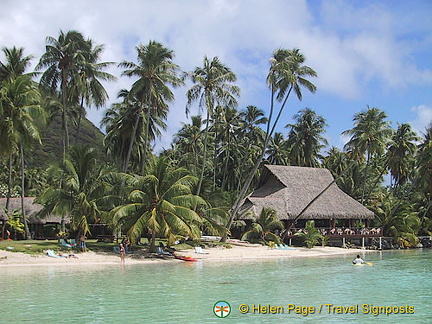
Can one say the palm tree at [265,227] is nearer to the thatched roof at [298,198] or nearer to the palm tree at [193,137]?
the thatched roof at [298,198]

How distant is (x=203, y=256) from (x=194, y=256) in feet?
1.61

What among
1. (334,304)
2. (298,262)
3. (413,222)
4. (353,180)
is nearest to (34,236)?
(298,262)

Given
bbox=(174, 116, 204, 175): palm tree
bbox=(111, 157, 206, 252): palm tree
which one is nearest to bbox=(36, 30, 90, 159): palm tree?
bbox=(111, 157, 206, 252): palm tree

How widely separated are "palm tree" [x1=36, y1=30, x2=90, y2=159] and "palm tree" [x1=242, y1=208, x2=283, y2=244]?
12762 millimetres

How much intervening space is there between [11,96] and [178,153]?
30046mm

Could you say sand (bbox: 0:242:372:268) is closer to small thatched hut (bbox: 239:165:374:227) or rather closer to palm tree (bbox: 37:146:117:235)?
palm tree (bbox: 37:146:117:235)

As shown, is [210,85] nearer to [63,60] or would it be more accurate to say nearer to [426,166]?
[63,60]

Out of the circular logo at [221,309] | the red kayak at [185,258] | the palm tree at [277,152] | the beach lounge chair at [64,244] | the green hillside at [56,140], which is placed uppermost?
the green hillside at [56,140]

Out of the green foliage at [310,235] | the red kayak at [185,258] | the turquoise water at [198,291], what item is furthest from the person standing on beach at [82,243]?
the green foliage at [310,235]

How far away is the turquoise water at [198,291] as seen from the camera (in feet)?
39.0

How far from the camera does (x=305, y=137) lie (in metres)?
48.2

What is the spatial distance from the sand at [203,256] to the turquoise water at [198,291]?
116 cm

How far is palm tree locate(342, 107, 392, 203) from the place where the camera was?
1565 inches

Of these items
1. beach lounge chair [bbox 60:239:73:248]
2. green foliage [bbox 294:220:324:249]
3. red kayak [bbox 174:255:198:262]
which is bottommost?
red kayak [bbox 174:255:198:262]
